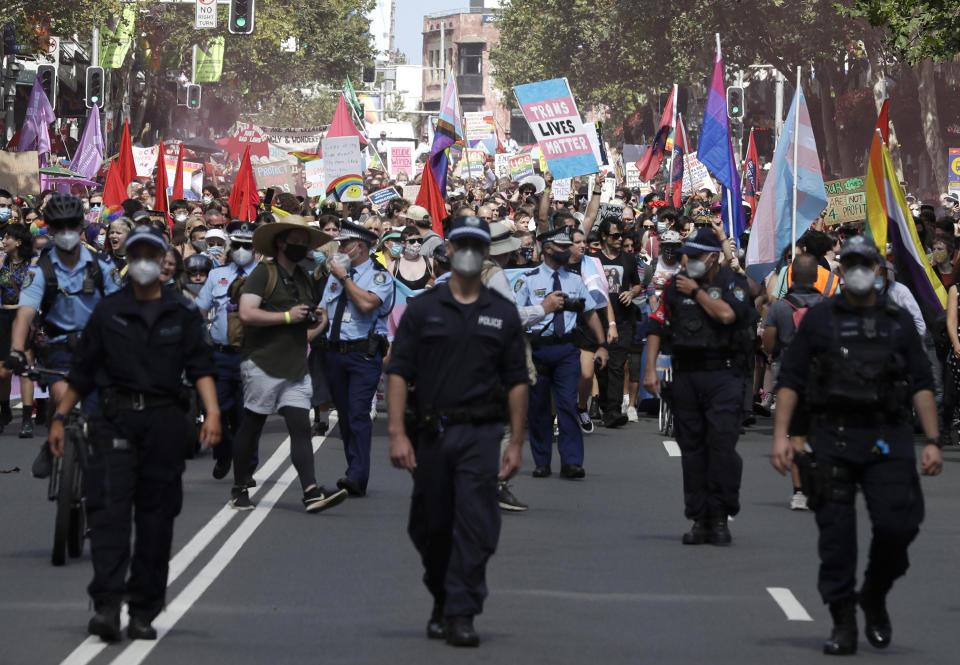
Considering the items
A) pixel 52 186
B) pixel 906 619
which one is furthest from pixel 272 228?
pixel 52 186

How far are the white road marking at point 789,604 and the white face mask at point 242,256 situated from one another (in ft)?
18.9

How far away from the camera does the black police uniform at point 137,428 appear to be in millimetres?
7910

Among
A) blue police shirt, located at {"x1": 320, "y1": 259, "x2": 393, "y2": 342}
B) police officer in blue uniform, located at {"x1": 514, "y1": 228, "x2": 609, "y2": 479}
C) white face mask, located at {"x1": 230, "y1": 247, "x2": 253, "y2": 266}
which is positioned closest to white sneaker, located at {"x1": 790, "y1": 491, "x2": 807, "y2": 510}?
police officer in blue uniform, located at {"x1": 514, "y1": 228, "x2": 609, "y2": 479}

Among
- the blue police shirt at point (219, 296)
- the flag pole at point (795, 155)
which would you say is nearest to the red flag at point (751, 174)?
the flag pole at point (795, 155)

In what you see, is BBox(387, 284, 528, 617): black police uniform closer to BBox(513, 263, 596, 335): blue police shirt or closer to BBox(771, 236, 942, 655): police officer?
BBox(771, 236, 942, 655): police officer

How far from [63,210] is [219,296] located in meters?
4.00

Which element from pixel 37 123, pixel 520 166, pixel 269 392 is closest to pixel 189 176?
pixel 37 123

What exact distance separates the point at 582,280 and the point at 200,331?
6334 millimetres

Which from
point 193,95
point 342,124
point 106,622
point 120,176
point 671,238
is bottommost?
point 106,622

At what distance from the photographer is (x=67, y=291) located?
10.9 meters

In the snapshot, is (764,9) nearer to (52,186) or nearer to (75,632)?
(52,186)

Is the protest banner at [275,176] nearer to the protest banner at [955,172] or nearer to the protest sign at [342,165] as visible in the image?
the protest sign at [342,165]

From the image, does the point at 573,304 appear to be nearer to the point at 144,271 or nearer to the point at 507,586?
the point at 507,586

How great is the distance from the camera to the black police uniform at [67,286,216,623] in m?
7.91
